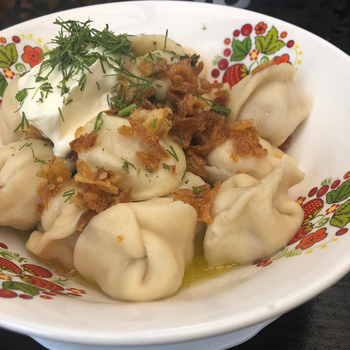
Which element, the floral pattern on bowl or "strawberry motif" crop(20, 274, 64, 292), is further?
the floral pattern on bowl

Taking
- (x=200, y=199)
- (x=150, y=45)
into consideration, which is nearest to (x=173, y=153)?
(x=200, y=199)

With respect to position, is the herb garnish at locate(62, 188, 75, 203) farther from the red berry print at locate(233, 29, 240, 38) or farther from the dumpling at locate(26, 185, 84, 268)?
the red berry print at locate(233, 29, 240, 38)

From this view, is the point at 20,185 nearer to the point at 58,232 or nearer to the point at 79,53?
the point at 58,232

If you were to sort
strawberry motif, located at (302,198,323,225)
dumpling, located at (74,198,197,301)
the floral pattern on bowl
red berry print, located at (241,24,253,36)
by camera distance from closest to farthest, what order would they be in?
dumpling, located at (74,198,197,301) < strawberry motif, located at (302,198,323,225) < the floral pattern on bowl < red berry print, located at (241,24,253,36)

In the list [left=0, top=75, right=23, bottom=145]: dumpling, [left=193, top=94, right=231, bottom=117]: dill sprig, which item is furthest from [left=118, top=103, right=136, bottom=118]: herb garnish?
[left=0, top=75, right=23, bottom=145]: dumpling

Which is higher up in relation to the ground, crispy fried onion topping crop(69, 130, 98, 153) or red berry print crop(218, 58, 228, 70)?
red berry print crop(218, 58, 228, 70)

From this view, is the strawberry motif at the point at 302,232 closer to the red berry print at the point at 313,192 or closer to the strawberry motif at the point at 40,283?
the red berry print at the point at 313,192

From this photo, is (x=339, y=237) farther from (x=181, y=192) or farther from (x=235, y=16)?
(x=235, y=16)

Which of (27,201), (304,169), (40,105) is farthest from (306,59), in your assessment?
(27,201)

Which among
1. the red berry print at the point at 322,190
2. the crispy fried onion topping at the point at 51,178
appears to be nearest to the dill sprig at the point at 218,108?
the red berry print at the point at 322,190
